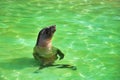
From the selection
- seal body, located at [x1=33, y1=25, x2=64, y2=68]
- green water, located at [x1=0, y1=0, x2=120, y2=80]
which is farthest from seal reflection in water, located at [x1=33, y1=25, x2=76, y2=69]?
green water, located at [x1=0, y1=0, x2=120, y2=80]

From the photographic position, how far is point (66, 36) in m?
10.3

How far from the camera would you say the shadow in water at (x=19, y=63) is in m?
7.87

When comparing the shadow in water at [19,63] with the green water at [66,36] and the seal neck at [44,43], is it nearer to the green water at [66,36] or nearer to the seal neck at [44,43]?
the green water at [66,36]

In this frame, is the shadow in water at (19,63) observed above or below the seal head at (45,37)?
below

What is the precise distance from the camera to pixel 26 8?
13.9m

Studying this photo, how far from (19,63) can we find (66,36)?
8.38 feet

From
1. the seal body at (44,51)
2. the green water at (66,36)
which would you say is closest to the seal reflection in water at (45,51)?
the seal body at (44,51)

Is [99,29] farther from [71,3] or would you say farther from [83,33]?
[71,3]

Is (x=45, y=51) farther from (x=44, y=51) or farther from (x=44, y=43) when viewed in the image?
(x=44, y=43)

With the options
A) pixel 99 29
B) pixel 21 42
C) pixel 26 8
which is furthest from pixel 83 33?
pixel 26 8

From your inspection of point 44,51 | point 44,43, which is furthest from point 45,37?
point 44,51

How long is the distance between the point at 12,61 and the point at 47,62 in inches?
34.5

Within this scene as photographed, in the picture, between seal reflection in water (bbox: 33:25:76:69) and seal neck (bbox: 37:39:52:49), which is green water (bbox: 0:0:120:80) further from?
seal neck (bbox: 37:39:52:49)

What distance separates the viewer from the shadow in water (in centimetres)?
787
